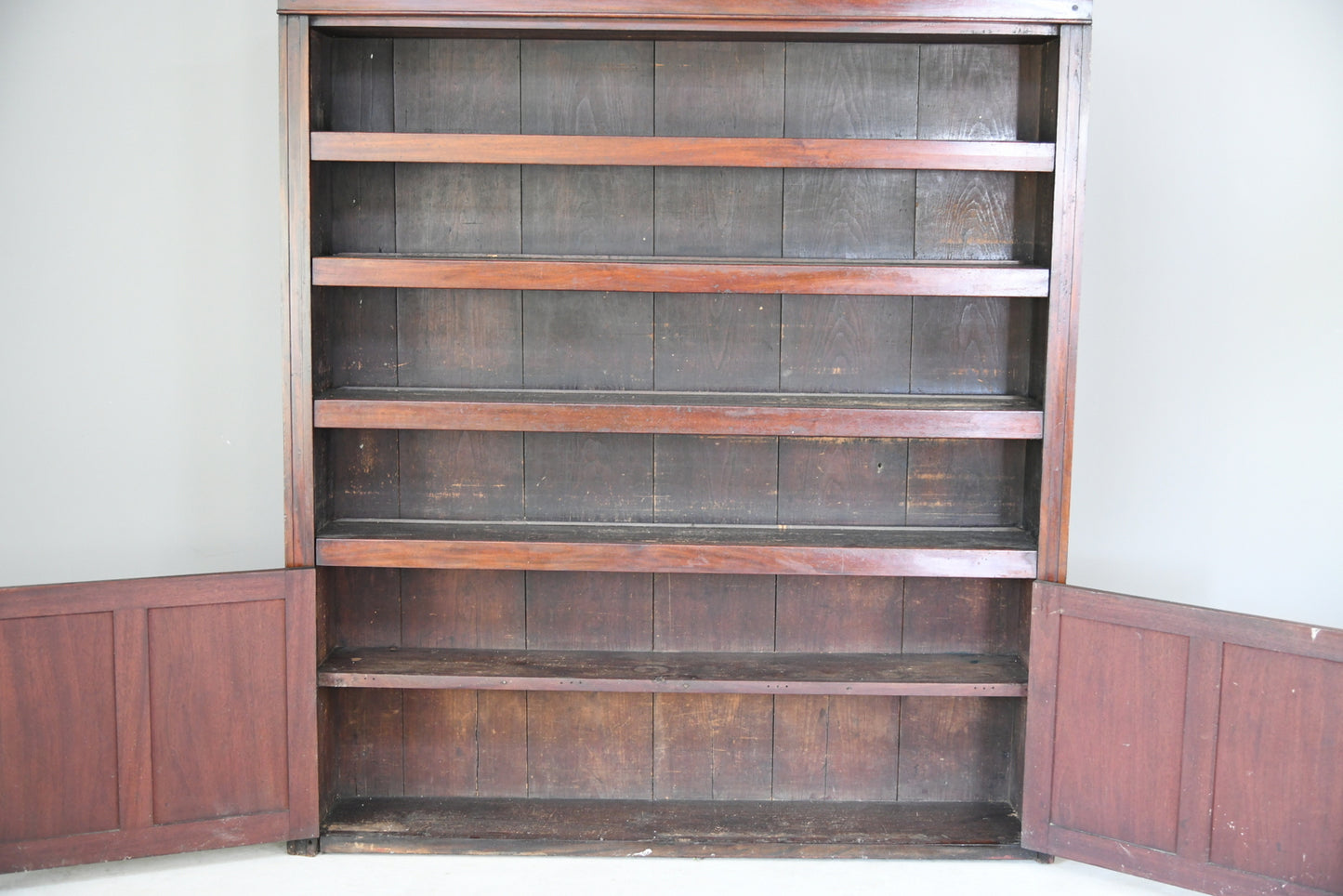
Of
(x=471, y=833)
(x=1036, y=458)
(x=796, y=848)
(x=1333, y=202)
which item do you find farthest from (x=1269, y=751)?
(x=471, y=833)

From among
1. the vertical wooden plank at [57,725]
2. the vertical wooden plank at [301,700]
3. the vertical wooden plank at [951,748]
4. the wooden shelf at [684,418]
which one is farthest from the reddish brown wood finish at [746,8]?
the vertical wooden plank at [951,748]

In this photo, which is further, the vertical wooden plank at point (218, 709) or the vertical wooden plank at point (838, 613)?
the vertical wooden plank at point (838, 613)

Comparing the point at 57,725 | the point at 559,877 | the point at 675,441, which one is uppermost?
the point at 675,441

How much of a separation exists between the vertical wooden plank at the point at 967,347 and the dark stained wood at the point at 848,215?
21 cm

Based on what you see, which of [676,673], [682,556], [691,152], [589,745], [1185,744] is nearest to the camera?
[1185,744]

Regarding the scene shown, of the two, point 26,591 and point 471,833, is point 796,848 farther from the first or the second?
point 26,591

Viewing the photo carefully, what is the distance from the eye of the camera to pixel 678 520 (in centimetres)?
344

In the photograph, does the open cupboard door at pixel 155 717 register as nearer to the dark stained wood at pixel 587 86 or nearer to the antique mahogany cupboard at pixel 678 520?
the antique mahogany cupboard at pixel 678 520

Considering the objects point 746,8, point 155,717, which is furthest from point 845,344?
point 155,717

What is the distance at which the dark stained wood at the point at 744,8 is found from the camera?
117 inches

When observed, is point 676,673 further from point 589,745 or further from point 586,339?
point 586,339

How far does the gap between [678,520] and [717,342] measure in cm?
54

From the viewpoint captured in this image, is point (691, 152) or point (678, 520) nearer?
point (691, 152)

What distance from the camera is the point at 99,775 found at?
300cm
